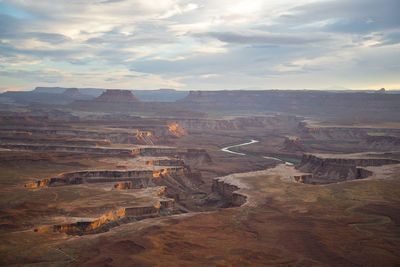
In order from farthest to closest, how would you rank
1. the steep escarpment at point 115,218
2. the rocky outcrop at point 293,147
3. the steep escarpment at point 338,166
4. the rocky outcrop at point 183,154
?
the rocky outcrop at point 293,147 → the rocky outcrop at point 183,154 → the steep escarpment at point 338,166 → the steep escarpment at point 115,218

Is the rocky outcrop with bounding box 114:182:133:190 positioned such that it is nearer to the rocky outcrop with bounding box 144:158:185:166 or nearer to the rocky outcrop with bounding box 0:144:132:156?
the rocky outcrop with bounding box 144:158:185:166

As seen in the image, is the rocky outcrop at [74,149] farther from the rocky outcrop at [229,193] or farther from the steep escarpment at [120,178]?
the rocky outcrop at [229,193]

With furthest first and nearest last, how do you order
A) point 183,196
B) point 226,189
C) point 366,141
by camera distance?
point 366,141 → point 183,196 → point 226,189

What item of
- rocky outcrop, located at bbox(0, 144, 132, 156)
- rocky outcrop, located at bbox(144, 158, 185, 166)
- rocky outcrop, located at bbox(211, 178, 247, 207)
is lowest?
rocky outcrop, located at bbox(211, 178, 247, 207)

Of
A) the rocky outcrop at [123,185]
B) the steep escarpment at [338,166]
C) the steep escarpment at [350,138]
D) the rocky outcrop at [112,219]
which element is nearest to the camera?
the rocky outcrop at [112,219]

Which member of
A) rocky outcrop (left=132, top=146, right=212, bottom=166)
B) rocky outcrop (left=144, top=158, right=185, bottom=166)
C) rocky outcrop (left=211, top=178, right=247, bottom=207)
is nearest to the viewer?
rocky outcrop (left=211, top=178, right=247, bottom=207)

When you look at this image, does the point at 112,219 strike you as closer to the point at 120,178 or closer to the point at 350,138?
the point at 120,178

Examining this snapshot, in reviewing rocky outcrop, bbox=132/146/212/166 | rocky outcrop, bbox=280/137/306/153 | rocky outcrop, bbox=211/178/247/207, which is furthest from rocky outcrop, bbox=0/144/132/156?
rocky outcrop, bbox=280/137/306/153

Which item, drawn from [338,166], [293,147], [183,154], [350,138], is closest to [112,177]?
[183,154]

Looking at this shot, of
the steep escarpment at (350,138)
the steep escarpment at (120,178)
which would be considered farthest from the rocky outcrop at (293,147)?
the steep escarpment at (120,178)

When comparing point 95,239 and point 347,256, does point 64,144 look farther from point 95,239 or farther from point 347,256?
point 347,256

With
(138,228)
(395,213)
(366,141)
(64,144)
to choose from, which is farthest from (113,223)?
(366,141)
